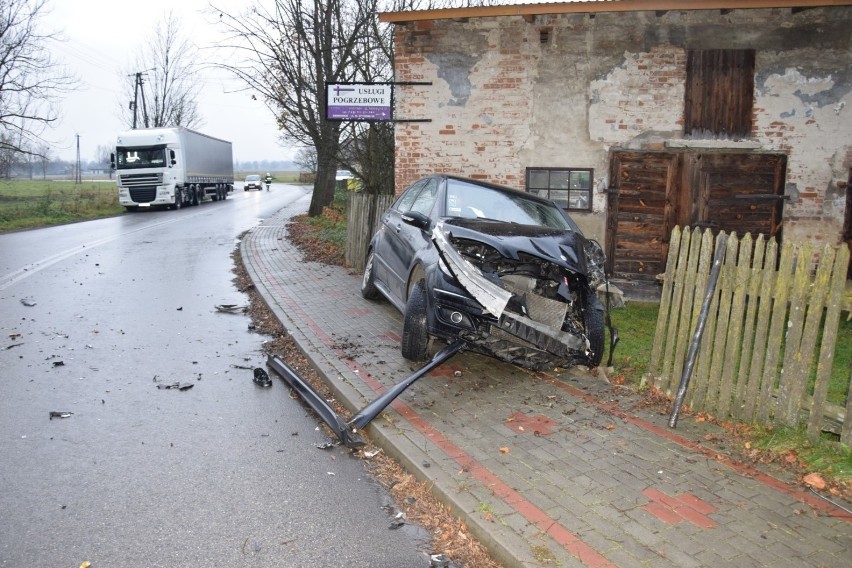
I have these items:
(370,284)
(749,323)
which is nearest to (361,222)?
(370,284)

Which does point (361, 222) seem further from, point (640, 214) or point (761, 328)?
point (761, 328)

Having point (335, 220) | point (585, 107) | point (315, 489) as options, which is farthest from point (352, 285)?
point (335, 220)

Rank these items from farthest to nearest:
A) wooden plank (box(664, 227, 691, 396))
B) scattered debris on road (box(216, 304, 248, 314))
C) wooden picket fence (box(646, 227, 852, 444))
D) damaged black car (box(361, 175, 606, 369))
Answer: scattered debris on road (box(216, 304, 248, 314))
damaged black car (box(361, 175, 606, 369))
wooden plank (box(664, 227, 691, 396))
wooden picket fence (box(646, 227, 852, 444))

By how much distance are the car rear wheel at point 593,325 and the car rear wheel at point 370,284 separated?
345cm

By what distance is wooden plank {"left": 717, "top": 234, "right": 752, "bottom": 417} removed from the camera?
4.79 metres

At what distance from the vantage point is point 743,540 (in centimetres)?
344

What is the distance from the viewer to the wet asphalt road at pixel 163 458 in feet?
11.3

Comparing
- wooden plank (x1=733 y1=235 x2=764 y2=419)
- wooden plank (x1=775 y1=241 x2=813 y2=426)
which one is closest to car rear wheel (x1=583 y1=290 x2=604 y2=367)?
wooden plank (x1=733 y1=235 x2=764 y2=419)

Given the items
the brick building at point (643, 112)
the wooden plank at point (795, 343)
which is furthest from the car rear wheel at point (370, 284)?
the wooden plank at point (795, 343)

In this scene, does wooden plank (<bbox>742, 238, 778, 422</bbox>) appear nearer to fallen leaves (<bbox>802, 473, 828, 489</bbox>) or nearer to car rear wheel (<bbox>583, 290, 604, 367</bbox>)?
fallen leaves (<bbox>802, 473, 828, 489</bbox>)

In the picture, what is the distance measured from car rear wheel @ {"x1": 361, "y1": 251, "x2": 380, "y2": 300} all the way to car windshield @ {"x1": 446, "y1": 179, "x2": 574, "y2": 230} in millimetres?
2104

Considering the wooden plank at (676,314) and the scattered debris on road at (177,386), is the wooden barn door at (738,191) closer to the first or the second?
the wooden plank at (676,314)

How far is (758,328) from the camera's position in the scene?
473cm

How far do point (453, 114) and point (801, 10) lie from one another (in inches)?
219
